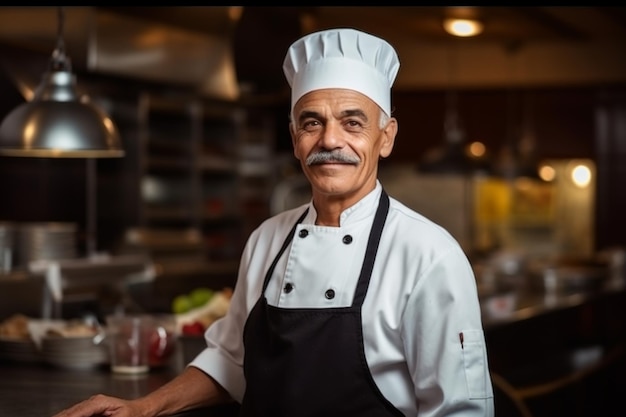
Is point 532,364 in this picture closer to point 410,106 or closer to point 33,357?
point 33,357

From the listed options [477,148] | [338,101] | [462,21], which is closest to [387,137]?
[338,101]

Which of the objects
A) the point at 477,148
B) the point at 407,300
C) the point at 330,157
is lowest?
the point at 407,300

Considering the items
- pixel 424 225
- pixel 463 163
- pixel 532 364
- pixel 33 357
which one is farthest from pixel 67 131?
pixel 463 163

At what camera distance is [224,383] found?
279cm

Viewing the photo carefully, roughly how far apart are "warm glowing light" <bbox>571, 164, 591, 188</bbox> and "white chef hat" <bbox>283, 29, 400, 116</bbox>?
8549mm

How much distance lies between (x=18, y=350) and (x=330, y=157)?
1614 mm

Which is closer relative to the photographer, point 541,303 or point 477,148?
point 541,303

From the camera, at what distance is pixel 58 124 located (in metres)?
3.48

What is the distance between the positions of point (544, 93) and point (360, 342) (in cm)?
866

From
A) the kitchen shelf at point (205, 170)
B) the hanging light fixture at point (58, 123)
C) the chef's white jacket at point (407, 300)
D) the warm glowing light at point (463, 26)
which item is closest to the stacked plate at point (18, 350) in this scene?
the hanging light fixture at point (58, 123)

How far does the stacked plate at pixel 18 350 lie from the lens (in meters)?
3.58

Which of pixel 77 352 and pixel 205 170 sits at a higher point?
pixel 205 170

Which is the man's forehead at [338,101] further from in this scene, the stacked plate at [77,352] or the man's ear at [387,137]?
the stacked plate at [77,352]

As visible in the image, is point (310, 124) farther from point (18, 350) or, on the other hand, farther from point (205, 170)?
point (205, 170)
